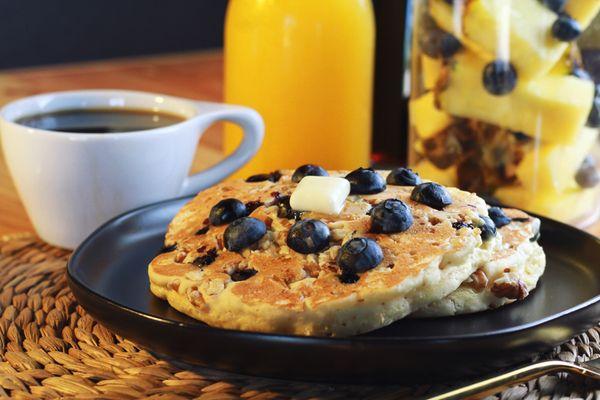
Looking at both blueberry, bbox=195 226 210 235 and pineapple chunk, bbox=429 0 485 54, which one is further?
pineapple chunk, bbox=429 0 485 54

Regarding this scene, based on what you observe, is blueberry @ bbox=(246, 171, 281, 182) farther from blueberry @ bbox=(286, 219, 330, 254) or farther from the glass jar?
the glass jar

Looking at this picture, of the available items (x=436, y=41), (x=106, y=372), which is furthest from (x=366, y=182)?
(x=436, y=41)

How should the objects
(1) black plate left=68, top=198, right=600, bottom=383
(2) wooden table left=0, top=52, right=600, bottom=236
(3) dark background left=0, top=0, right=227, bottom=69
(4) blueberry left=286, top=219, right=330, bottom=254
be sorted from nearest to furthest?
(1) black plate left=68, top=198, right=600, bottom=383, (4) blueberry left=286, top=219, right=330, bottom=254, (2) wooden table left=0, top=52, right=600, bottom=236, (3) dark background left=0, top=0, right=227, bottom=69

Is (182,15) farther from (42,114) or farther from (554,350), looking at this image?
(554,350)

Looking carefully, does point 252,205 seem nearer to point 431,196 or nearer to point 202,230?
point 202,230

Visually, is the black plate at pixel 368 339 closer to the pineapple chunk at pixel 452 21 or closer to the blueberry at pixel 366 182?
the blueberry at pixel 366 182

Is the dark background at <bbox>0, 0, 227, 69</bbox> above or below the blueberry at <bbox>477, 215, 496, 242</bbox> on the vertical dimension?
below

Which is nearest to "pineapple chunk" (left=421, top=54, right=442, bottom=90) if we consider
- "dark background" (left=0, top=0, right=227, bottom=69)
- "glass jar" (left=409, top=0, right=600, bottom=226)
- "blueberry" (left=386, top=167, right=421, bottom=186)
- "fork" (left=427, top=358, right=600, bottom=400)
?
"glass jar" (left=409, top=0, right=600, bottom=226)

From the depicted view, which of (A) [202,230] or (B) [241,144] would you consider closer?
(A) [202,230]
